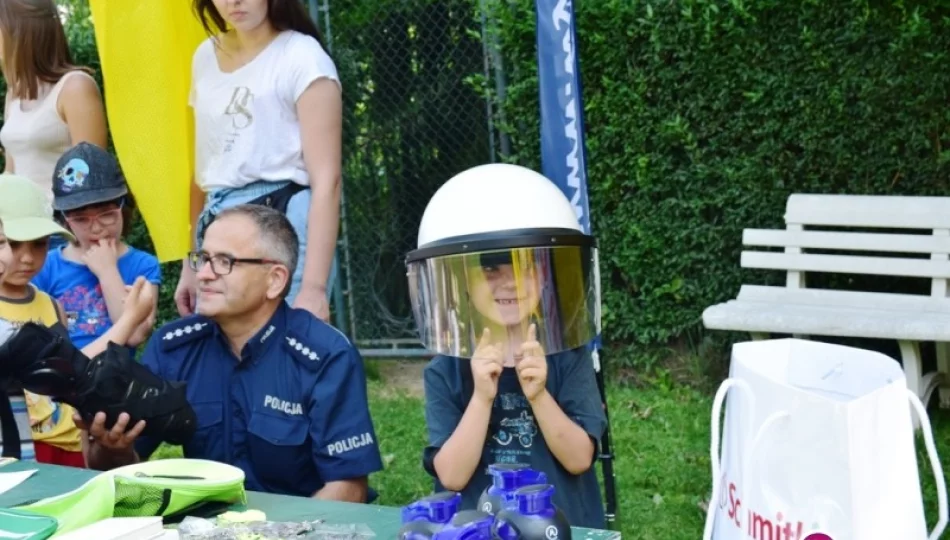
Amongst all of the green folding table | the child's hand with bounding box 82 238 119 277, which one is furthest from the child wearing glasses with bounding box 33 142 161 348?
the green folding table

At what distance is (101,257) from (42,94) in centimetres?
77

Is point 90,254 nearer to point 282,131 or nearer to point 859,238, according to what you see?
point 282,131

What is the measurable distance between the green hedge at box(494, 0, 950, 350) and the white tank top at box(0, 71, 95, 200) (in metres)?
2.56

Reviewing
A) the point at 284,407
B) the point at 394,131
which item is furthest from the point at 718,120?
the point at 284,407

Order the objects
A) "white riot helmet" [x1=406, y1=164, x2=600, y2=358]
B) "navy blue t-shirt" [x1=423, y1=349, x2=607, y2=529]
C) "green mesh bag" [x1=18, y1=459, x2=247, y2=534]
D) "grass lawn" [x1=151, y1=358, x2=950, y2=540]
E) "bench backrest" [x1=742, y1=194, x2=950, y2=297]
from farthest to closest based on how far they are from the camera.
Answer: "bench backrest" [x1=742, y1=194, x2=950, y2=297] < "grass lawn" [x1=151, y1=358, x2=950, y2=540] < "navy blue t-shirt" [x1=423, y1=349, x2=607, y2=529] < "white riot helmet" [x1=406, y1=164, x2=600, y2=358] < "green mesh bag" [x1=18, y1=459, x2=247, y2=534]

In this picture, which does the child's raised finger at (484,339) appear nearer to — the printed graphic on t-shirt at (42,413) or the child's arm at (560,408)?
the child's arm at (560,408)

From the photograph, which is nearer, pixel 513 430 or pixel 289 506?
pixel 289 506

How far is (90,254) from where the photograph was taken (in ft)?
12.3

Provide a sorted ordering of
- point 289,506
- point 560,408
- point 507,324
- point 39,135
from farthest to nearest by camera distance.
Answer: point 39,135, point 560,408, point 507,324, point 289,506

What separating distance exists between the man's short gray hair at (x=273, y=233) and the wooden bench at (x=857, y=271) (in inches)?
98.9

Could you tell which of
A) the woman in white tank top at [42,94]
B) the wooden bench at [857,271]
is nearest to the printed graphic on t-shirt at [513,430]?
the woman in white tank top at [42,94]

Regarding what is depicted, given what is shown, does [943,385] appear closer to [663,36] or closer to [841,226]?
[841,226]

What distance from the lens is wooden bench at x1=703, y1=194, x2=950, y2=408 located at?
4965mm

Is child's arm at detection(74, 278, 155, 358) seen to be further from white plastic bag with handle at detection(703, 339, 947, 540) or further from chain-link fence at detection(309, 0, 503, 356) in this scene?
chain-link fence at detection(309, 0, 503, 356)
